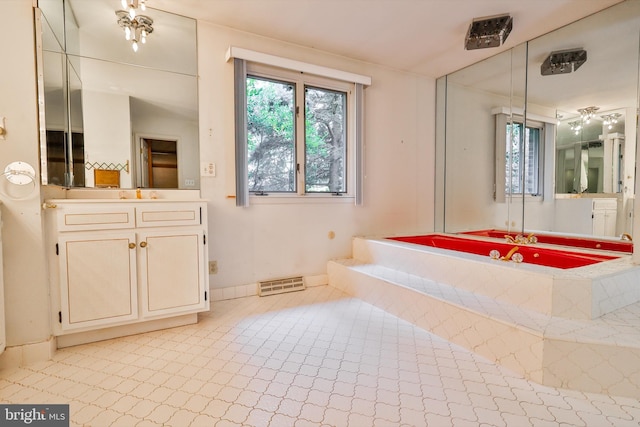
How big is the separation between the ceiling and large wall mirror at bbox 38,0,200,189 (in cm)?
35

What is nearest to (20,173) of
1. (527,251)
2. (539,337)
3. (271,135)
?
(271,135)

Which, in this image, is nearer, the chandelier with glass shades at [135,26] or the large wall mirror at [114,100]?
the large wall mirror at [114,100]

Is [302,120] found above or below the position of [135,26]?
below

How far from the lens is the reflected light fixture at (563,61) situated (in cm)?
273

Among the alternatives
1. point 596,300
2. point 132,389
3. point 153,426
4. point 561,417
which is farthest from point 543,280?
point 132,389

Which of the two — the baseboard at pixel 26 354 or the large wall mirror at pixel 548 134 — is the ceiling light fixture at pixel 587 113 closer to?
the large wall mirror at pixel 548 134

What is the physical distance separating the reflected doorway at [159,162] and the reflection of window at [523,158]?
3480 millimetres

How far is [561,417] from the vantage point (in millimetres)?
1275

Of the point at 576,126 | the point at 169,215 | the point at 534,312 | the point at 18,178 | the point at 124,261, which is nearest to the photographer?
the point at 18,178

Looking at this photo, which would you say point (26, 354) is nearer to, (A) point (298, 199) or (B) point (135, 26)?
→ (A) point (298, 199)

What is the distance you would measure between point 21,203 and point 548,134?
4284 mm

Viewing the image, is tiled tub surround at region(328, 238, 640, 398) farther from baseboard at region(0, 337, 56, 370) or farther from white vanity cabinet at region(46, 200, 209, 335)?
baseboard at region(0, 337, 56, 370)

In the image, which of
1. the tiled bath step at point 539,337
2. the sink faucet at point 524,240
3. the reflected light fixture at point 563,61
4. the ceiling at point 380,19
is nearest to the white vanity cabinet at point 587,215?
the sink faucet at point 524,240

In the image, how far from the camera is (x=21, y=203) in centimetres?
170
